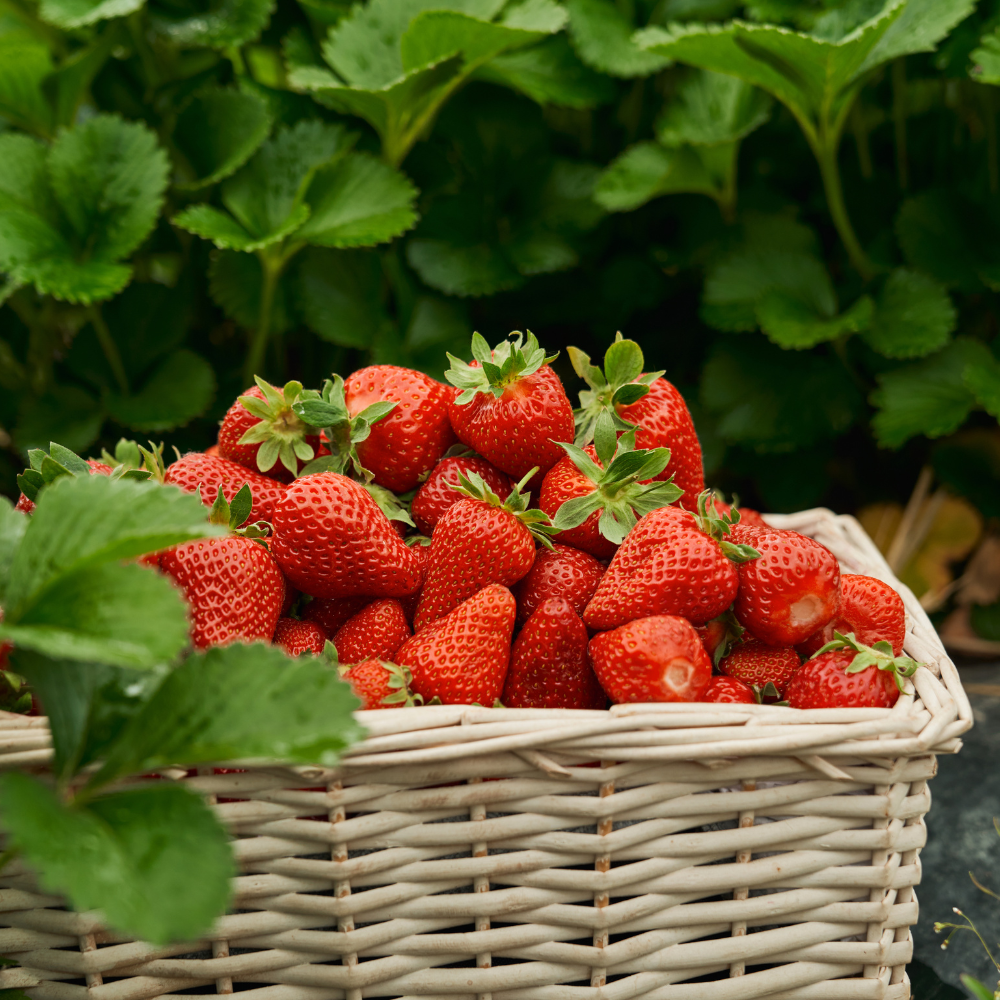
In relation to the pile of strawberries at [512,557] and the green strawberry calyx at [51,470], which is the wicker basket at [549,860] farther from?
the green strawberry calyx at [51,470]

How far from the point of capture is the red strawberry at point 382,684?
0.61 metres

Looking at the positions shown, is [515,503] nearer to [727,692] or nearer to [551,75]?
[727,692]

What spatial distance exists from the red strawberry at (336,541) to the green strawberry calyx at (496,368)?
11 centimetres

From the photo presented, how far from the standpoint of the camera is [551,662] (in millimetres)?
646

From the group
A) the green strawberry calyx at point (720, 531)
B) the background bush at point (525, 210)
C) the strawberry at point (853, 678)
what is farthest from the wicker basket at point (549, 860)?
the background bush at point (525, 210)

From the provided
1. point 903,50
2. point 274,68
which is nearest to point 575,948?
point 903,50

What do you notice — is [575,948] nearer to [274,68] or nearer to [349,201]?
[349,201]

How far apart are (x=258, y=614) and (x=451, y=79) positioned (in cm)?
84

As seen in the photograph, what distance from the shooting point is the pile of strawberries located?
24.7 inches

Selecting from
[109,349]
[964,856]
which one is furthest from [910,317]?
[109,349]

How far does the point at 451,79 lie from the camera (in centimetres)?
121

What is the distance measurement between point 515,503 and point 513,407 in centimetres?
8

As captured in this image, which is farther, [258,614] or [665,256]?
[665,256]

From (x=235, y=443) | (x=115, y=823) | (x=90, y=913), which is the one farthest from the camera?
(x=235, y=443)
